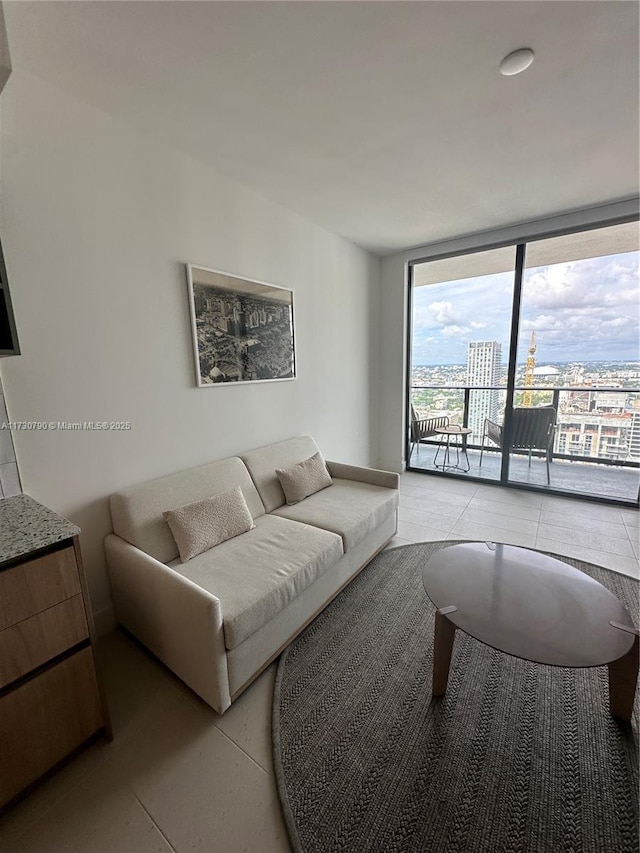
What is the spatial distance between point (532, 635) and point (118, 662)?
1889 millimetres

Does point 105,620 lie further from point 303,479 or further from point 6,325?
point 6,325

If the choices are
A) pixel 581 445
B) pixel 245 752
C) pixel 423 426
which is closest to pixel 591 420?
pixel 581 445

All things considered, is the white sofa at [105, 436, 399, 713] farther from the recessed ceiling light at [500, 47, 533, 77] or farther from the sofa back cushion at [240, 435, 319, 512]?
the recessed ceiling light at [500, 47, 533, 77]

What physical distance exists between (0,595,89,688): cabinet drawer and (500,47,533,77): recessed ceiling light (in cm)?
274

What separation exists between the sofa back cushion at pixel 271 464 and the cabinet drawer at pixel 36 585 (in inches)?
53.1

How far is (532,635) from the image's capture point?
4.29ft

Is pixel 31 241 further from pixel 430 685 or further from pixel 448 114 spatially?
pixel 430 685

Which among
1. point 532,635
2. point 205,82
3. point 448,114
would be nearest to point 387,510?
point 532,635

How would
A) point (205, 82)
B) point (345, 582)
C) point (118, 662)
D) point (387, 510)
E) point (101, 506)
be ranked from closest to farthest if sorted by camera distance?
point (205, 82) → point (118, 662) → point (101, 506) → point (345, 582) → point (387, 510)

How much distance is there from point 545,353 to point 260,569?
12.0 feet

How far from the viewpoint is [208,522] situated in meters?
1.98

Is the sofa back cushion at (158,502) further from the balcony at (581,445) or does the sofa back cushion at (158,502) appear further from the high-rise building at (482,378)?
the high-rise building at (482,378)

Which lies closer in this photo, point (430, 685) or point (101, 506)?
point (430, 685)

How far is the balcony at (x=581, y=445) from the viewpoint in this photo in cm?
366
